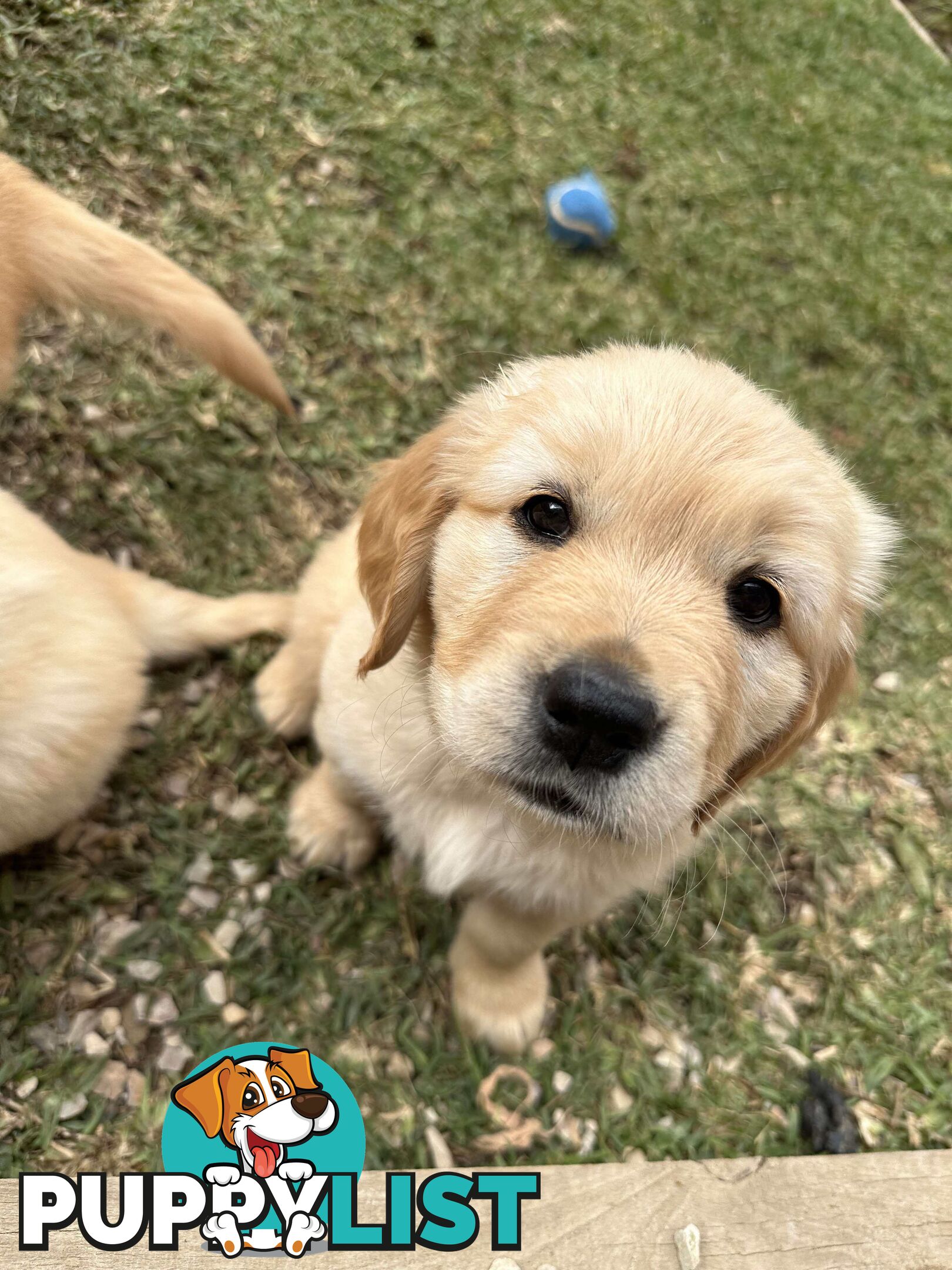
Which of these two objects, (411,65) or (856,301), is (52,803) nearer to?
(411,65)

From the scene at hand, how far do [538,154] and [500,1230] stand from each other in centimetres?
368

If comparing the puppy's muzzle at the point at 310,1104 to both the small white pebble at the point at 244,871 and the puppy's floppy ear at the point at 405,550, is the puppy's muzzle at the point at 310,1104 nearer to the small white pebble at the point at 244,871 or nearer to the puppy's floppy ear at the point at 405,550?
the small white pebble at the point at 244,871

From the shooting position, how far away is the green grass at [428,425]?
6.89 feet

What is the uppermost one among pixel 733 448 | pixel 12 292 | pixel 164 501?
pixel 733 448

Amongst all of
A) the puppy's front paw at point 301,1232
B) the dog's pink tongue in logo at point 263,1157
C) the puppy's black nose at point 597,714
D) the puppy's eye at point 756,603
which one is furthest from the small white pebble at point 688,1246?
the puppy's eye at point 756,603

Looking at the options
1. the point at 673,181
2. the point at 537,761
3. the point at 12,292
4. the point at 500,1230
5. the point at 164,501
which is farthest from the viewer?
the point at 673,181

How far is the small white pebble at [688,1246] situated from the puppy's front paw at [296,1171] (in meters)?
0.73

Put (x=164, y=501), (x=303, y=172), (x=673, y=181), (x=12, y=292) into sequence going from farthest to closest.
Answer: (x=673, y=181) < (x=303, y=172) < (x=164, y=501) < (x=12, y=292)

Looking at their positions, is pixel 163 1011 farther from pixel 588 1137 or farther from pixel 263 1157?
pixel 588 1137

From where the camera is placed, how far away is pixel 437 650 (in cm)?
141

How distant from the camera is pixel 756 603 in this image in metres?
1.43

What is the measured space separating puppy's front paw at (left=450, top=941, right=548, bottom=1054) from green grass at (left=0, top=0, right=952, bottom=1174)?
8cm

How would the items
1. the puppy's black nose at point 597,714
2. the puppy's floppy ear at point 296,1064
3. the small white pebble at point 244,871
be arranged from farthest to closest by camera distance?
the small white pebble at point 244,871 → the puppy's floppy ear at point 296,1064 → the puppy's black nose at point 597,714

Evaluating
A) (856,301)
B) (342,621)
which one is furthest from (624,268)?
(342,621)
